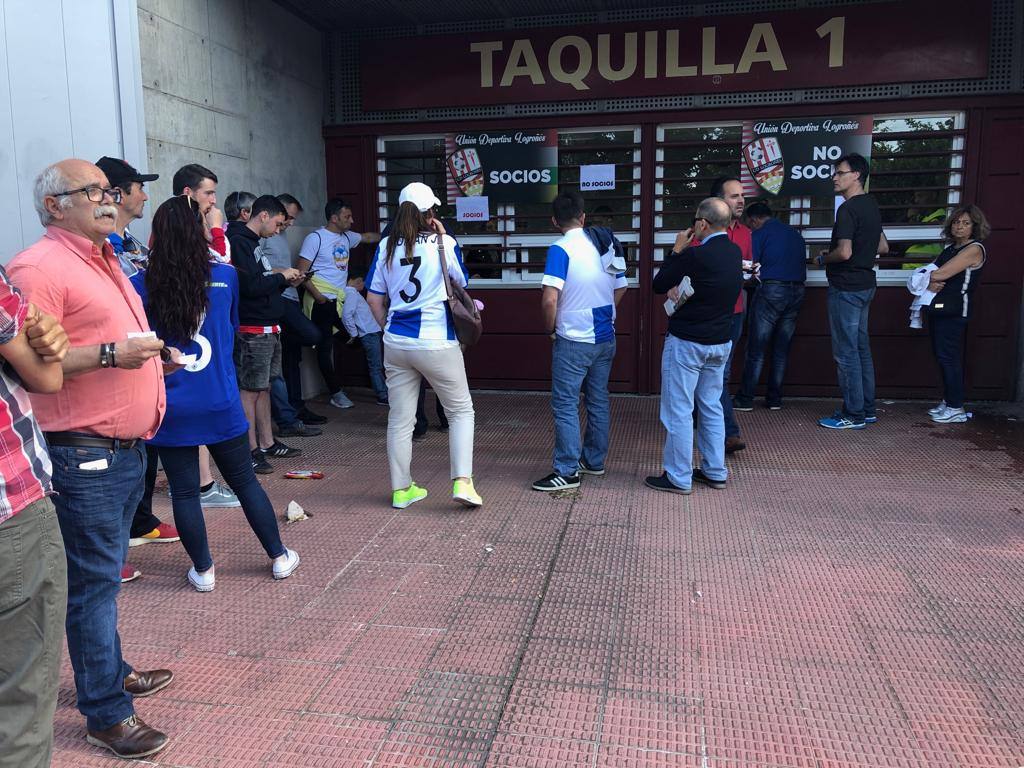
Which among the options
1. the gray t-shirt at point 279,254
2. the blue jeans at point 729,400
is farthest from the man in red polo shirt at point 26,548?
the gray t-shirt at point 279,254

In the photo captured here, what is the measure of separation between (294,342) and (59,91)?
8.30ft

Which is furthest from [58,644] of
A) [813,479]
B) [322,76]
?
[322,76]

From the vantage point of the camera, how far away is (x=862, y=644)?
3203 millimetres

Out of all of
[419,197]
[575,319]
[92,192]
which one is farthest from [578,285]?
[92,192]

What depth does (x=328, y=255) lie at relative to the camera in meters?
7.22

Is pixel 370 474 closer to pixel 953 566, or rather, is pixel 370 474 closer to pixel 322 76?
pixel 953 566

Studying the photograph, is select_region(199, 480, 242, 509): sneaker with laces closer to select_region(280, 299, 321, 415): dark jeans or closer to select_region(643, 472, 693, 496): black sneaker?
select_region(280, 299, 321, 415): dark jeans

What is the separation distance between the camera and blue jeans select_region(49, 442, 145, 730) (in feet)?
8.03

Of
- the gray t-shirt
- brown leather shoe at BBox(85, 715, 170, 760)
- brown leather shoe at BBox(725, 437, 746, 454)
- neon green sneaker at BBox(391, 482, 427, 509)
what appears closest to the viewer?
Answer: brown leather shoe at BBox(85, 715, 170, 760)

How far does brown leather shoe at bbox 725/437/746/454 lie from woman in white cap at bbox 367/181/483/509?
6.73ft

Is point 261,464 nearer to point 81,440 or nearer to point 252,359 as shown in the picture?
point 252,359

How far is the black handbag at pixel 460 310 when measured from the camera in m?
4.52

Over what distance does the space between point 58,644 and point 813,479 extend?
4.47 meters

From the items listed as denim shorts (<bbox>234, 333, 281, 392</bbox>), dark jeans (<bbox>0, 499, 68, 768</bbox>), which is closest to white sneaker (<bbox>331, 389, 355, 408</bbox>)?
denim shorts (<bbox>234, 333, 281, 392</bbox>)
